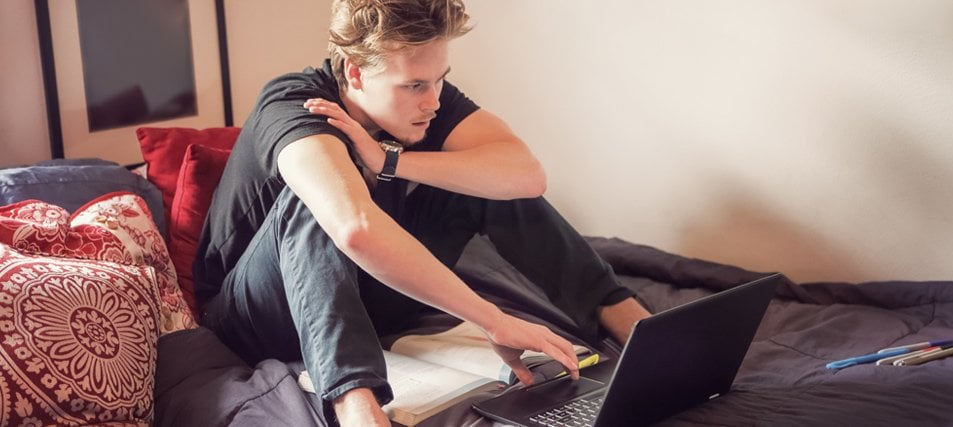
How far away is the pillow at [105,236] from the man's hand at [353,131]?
0.39m

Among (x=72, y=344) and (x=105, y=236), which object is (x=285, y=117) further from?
(x=72, y=344)

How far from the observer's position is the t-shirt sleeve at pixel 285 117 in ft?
4.89

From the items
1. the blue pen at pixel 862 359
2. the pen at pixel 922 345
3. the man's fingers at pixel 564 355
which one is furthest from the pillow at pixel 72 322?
the pen at pixel 922 345

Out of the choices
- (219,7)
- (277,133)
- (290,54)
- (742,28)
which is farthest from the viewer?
(290,54)

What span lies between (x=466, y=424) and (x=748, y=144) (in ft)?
3.53

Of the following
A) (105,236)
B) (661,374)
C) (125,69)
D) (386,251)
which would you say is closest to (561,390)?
(661,374)

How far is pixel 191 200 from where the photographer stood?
1860mm

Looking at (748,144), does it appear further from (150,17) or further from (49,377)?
(49,377)

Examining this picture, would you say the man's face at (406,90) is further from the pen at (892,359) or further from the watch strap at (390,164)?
the pen at (892,359)

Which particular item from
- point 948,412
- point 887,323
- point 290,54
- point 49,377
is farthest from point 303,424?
point 290,54

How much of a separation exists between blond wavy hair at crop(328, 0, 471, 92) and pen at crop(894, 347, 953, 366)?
90 cm

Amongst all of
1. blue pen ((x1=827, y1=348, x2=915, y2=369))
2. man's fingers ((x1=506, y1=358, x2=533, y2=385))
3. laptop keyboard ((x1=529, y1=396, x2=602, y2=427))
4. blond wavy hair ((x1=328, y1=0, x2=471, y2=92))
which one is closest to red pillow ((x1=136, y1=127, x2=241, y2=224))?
blond wavy hair ((x1=328, y1=0, x2=471, y2=92))

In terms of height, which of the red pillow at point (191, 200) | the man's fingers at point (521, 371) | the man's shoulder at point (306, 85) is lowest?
the man's fingers at point (521, 371)

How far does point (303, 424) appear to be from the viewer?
4.40 feet
